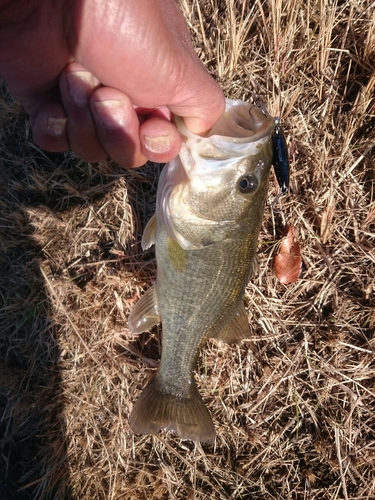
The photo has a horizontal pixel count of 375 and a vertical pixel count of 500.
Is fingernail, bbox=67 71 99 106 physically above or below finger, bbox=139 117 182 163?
above

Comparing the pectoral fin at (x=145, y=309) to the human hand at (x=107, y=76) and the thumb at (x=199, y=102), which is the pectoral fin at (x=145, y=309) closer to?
the human hand at (x=107, y=76)

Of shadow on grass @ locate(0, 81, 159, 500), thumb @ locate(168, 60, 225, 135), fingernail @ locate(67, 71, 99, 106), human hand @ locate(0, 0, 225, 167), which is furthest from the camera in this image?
shadow on grass @ locate(0, 81, 159, 500)

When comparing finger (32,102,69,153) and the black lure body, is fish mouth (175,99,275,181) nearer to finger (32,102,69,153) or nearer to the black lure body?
the black lure body

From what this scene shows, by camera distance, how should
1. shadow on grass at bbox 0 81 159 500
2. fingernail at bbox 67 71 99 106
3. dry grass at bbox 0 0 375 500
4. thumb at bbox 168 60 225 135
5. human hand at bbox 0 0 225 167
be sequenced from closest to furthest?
human hand at bbox 0 0 225 167 < thumb at bbox 168 60 225 135 < fingernail at bbox 67 71 99 106 < dry grass at bbox 0 0 375 500 < shadow on grass at bbox 0 81 159 500

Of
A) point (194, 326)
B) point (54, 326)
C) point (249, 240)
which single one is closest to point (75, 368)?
point (54, 326)

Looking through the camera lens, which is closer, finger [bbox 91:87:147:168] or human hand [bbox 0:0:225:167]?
human hand [bbox 0:0:225:167]

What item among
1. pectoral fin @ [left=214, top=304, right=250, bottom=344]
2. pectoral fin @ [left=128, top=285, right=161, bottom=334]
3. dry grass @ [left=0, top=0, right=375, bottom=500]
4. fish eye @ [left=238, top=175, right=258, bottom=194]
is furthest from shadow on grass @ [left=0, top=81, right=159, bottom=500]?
fish eye @ [left=238, top=175, right=258, bottom=194]

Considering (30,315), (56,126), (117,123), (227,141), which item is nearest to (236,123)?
(227,141)

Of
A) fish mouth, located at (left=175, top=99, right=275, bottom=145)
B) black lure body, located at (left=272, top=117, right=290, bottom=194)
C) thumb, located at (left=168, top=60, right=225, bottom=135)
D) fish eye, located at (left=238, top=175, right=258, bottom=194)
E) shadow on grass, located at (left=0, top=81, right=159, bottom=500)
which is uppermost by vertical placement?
thumb, located at (left=168, top=60, right=225, bottom=135)

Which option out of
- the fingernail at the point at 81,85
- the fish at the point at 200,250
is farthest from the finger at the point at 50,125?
the fish at the point at 200,250
